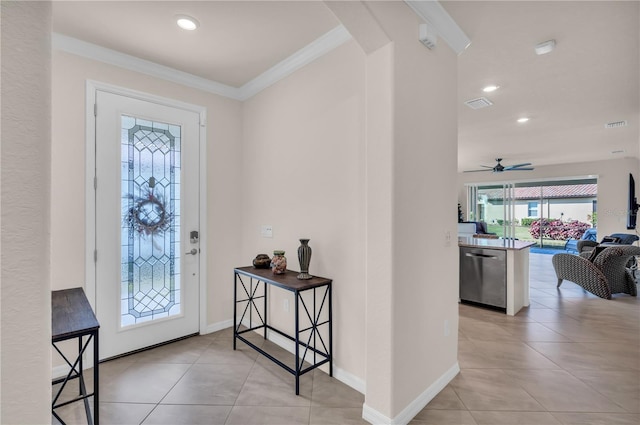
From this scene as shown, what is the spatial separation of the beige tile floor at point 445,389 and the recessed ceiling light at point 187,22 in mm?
2691

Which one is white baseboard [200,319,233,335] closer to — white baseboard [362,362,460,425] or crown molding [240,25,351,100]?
white baseboard [362,362,460,425]

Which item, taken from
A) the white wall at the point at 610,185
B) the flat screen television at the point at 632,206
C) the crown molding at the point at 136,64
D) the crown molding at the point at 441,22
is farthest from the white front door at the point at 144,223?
the white wall at the point at 610,185

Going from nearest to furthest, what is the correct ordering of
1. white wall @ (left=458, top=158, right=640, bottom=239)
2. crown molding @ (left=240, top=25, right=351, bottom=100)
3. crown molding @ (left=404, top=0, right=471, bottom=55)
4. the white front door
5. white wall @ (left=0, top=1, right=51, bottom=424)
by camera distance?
white wall @ (left=0, top=1, right=51, bottom=424), crown molding @ (left=404, top=0, right=471, bottom=55), crown molding @ (left=240, top=25, right=351, bottom=100), the white front door, white wall @ (left=458, top=158, right=640, bottom=239)

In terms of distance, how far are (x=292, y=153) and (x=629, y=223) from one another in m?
9.01

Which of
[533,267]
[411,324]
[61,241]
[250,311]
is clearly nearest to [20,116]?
[411,324]

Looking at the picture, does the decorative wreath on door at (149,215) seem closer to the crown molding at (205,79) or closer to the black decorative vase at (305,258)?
the crown molding at (205,79)

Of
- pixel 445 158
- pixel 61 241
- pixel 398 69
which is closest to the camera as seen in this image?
pixel 398 69

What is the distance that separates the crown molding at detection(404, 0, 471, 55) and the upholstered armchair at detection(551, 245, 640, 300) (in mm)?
4369

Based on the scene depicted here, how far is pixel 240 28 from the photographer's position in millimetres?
2299

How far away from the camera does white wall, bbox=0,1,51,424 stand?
1.79ft

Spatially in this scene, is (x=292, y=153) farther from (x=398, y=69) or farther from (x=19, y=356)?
(x=19, y=356)

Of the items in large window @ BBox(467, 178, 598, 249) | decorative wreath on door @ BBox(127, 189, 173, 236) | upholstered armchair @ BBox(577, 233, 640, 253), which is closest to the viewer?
decorative wreath on door @ BBox(127, 189, 173, 236)

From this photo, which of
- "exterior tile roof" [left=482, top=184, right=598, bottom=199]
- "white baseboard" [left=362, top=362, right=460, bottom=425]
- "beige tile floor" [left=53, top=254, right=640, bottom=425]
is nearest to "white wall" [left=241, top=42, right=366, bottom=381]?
"white baseboard" [left=362, top=362, right=460, bottom=425]

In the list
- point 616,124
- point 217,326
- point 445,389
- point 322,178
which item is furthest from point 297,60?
point 616,124
